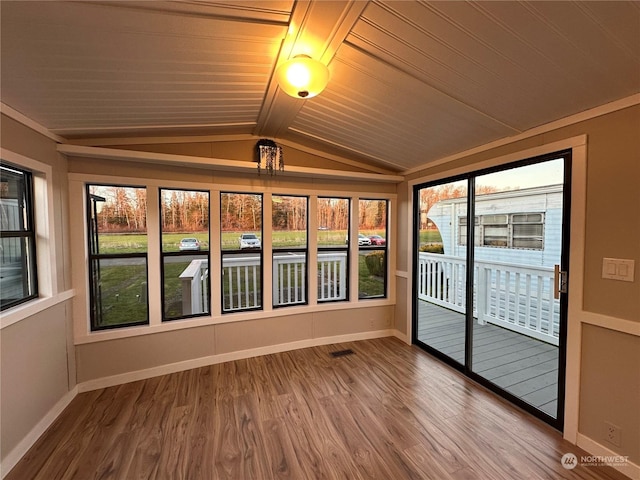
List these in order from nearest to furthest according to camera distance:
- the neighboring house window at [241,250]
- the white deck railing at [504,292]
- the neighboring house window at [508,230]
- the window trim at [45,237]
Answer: the window trim at [45,237], the neighboring house window at [508,230], the white deck railing at [504,292], the neighboring house window at [241,250]

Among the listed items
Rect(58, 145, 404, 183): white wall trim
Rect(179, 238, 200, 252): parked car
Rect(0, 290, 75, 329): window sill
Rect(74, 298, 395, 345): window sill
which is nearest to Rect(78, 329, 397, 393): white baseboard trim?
Rect(74, 298, 395, 345): window sill

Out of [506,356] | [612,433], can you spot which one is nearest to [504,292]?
[506,356]

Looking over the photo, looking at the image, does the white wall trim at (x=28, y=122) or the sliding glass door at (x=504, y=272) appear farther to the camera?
the sliding glass door at (x=504, y=272)

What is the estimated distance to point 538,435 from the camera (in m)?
2.02

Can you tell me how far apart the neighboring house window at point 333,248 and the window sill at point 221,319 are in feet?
0.50

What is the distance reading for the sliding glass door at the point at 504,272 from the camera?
2.34 meters

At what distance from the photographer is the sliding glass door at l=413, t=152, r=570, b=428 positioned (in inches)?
92.1

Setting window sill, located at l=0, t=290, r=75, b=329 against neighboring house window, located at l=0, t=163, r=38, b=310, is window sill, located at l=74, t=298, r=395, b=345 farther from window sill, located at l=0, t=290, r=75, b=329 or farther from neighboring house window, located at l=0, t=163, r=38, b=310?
neighboring house window, located at l=0, t=163, r=38, b=310

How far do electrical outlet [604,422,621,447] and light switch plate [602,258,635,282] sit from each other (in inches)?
38.8

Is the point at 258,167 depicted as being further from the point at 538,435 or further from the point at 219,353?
the point at 538,435

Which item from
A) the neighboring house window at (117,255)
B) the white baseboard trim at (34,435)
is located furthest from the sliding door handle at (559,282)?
the white baseboard trim at (34,435)

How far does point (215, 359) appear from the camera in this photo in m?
3.14

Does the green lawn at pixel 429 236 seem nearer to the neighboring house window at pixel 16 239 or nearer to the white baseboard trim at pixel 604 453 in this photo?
the white baseboard trim at pixel 604 453

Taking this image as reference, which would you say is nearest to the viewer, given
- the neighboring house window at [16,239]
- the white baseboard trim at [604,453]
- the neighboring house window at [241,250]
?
the white baseboard trim at [604,453]
